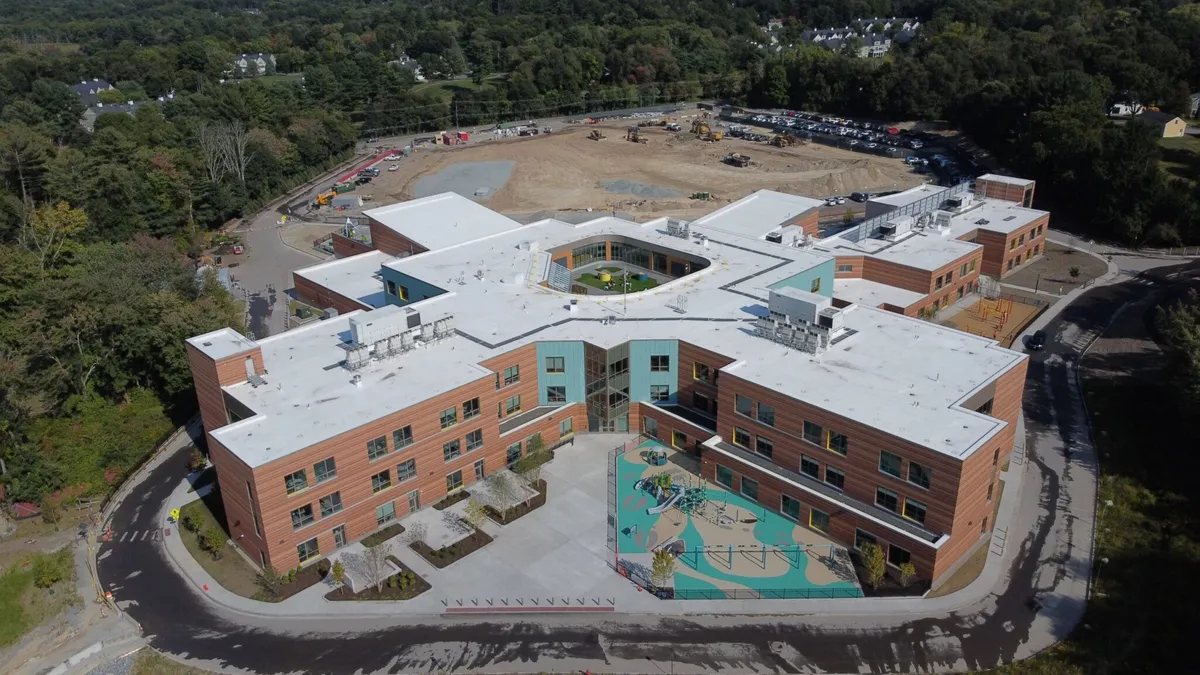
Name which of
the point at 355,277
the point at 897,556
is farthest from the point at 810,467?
the point at 355,277

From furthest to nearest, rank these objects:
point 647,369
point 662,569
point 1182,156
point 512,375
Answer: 1. point 1182,156
2. point 647,369
3. point 512,375
4. point 662,569

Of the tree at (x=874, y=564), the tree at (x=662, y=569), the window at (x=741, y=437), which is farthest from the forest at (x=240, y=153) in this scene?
the tree at (x=874, y=564)

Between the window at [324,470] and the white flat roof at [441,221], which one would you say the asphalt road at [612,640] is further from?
the white flat roof at [441,221]

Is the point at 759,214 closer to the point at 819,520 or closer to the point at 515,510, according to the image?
the point at 819,520

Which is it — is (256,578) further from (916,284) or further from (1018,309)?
(1018,309)

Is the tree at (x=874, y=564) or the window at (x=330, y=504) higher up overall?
the window at (x=330, y=504)

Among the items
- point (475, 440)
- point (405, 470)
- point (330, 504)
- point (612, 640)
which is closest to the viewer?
point (612, 640)
